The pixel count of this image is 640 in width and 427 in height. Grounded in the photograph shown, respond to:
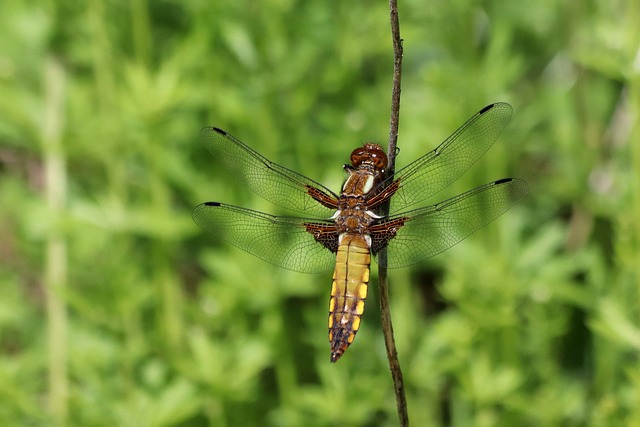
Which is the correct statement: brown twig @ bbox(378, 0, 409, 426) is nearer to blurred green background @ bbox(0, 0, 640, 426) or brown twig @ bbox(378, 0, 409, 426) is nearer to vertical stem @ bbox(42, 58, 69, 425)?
blurred green background @ bbox(0, 0, 640, 426)

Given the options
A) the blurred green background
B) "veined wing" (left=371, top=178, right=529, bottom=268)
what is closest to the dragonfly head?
"veined wing" (left=371, top=178, right=529, bottom=268)

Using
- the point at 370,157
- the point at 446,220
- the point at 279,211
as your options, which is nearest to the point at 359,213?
the point at 370,157

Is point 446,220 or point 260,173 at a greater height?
point 260,173

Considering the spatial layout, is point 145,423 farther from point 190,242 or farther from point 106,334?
point 190,242

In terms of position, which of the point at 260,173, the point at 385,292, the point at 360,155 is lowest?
the point at 385,292

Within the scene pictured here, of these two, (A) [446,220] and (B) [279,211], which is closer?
(A) [446,220]

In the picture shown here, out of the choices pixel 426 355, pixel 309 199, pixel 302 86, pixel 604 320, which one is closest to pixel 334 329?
pixel 309 199

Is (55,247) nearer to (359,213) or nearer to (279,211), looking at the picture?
(279,211)
